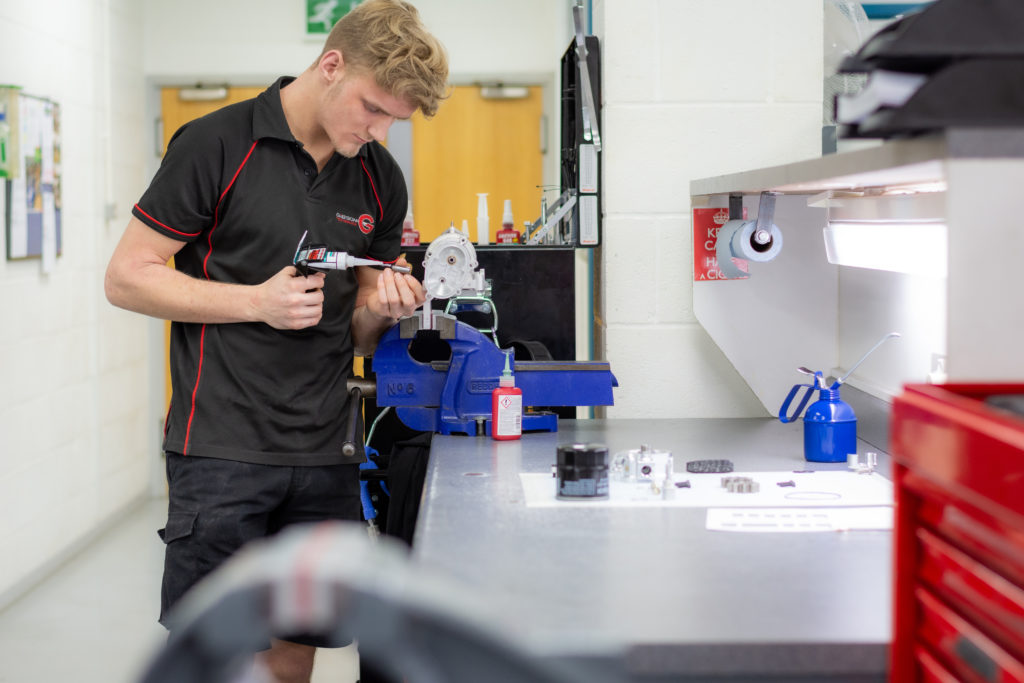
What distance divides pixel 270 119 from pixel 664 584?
4.22 ft

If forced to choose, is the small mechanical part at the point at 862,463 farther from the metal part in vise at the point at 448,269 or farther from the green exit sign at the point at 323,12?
the green exit sign at the point at 323,12

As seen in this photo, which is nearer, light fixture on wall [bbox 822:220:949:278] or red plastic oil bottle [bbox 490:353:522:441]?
light fixture on wall [bbox 822:220:949:278]

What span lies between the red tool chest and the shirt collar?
1420 mm

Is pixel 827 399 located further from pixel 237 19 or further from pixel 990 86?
pixel 237 19

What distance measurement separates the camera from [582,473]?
1666 mm

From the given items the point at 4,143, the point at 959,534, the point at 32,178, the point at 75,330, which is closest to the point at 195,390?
the point at 959,534

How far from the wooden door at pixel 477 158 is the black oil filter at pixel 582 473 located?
4.00 meters

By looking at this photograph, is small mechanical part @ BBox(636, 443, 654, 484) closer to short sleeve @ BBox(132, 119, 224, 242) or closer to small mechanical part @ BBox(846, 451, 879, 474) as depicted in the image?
small mechanical part @ BBox(846, 451, 879, 474)

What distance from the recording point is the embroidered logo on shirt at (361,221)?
217cm

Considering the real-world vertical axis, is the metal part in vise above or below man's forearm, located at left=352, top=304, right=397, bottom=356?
above

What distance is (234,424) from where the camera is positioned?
6.73 ft

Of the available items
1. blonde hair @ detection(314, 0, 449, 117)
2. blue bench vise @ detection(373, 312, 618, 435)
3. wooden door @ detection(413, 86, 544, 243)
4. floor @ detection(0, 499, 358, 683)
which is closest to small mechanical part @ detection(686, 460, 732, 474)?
blue bench vise @ detection(373, 312, 618, 435)

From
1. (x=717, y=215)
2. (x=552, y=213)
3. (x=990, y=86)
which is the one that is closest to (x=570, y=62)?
(x=552, y=213)

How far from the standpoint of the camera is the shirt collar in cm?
206
